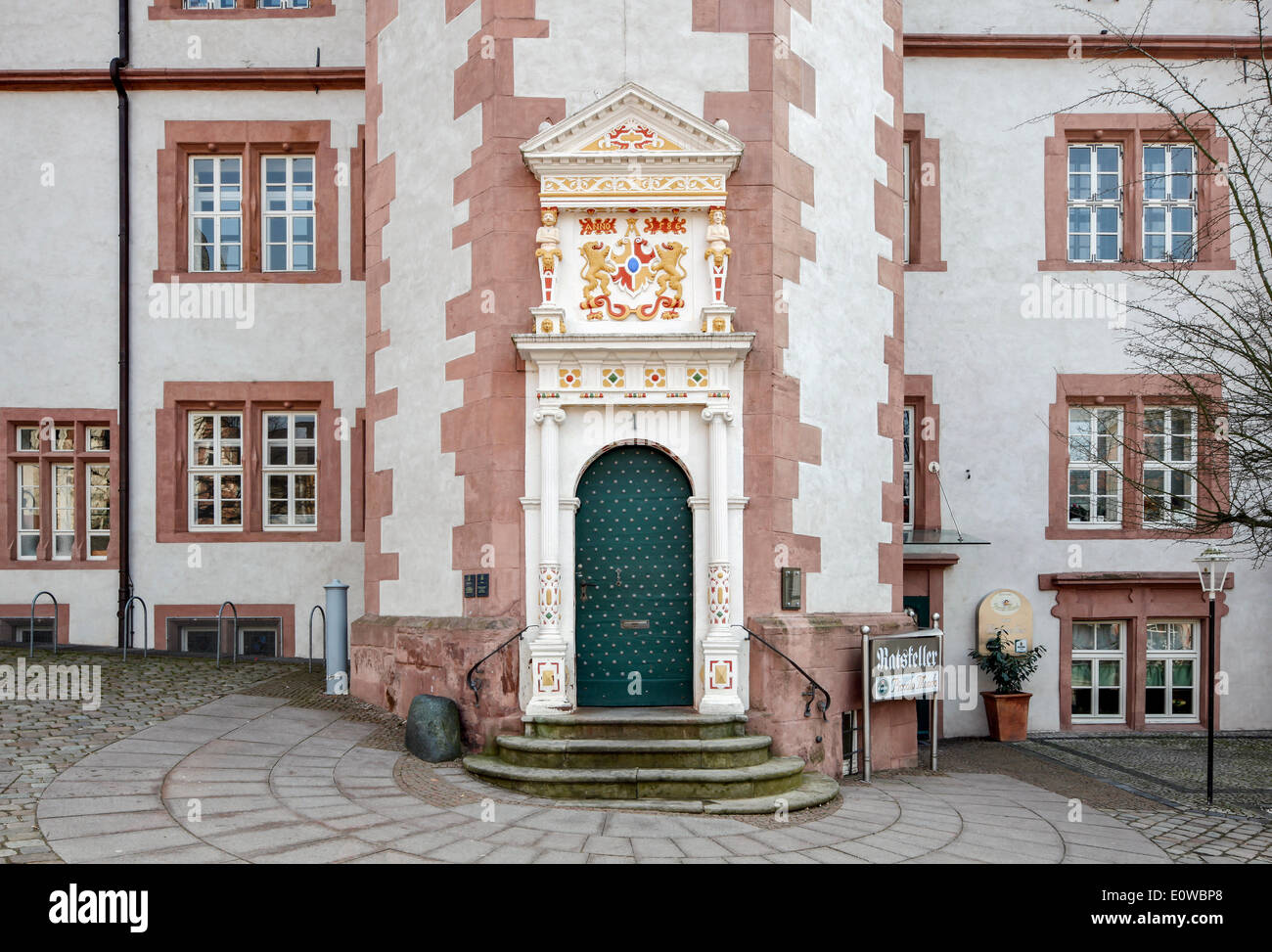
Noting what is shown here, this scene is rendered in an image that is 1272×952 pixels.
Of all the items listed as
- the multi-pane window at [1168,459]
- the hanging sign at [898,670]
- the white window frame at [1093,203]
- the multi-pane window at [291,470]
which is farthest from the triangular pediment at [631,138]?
the multi-pane window at [1168,459]

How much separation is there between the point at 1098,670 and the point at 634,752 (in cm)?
880

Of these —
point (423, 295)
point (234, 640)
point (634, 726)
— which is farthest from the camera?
point (234, 640)

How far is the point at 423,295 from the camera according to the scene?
10.4 metres

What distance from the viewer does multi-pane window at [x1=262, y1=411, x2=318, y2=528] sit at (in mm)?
14164

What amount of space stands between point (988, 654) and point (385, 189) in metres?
9.90

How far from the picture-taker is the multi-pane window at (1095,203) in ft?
46.7

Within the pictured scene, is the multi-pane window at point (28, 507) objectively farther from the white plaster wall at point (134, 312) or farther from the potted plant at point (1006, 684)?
the potted plant at point (1006, 684)

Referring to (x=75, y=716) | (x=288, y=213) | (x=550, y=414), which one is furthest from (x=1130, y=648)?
(x=288, y=213)

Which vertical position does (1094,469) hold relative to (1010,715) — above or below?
above

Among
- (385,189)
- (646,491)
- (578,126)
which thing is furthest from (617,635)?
(385,189)

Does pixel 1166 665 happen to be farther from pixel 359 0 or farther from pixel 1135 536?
pixel 359 0

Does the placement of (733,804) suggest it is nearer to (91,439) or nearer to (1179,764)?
(1179,764)

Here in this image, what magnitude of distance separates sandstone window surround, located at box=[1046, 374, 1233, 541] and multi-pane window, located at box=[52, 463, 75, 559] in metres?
14.0

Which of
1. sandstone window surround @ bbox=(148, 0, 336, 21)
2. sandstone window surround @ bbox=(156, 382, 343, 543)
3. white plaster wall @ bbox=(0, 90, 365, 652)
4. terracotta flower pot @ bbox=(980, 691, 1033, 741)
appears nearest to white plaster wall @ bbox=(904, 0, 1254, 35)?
white plaster wall @ bbox=(0, 90, 365, 652)
